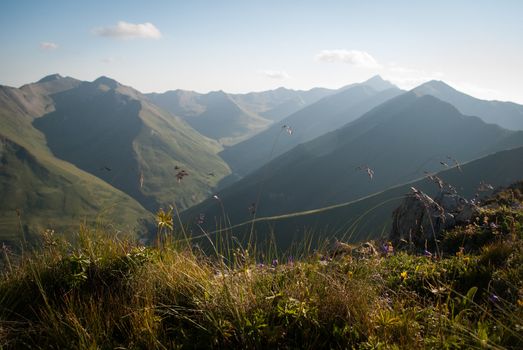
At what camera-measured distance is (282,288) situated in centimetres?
410

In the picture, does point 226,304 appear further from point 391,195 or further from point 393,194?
point 393,194

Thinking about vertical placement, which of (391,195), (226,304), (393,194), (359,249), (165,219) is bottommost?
(393,194)

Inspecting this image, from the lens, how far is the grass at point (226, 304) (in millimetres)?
3391

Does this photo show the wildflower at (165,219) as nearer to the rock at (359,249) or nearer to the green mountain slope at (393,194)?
the rock at (359,249)

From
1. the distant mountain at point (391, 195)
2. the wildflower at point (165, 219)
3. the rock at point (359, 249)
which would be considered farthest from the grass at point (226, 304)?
the distant mountain at point (391, 195)

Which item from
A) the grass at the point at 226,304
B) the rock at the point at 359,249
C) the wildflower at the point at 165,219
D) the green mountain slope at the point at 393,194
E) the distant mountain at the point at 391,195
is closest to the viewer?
the grass at the point at 226,304

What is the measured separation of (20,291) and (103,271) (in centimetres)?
98

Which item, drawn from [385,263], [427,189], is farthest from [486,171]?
[385,263]

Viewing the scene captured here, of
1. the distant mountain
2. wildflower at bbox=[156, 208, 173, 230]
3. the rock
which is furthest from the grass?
the distant mountain

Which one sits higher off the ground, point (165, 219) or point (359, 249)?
point (165, 219)

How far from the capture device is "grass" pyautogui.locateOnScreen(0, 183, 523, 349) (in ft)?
11.1

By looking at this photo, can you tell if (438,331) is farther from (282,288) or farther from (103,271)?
(103,271)

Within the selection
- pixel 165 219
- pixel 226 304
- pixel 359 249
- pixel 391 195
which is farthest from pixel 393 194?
pixel 226 304

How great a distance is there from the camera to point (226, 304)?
3.67 meters
